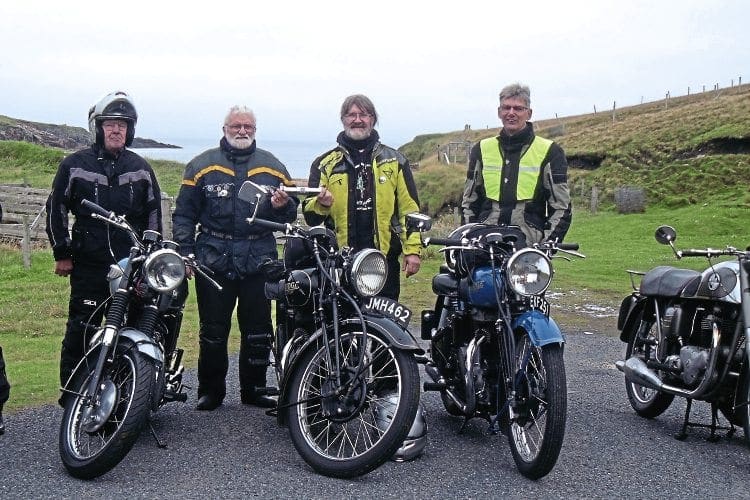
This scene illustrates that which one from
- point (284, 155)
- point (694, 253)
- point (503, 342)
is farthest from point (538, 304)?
point (284, 155)

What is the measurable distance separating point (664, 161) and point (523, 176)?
33785 millimetres

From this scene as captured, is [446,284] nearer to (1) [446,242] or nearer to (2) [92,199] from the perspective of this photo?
(1) [446,242]

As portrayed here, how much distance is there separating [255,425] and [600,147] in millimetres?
40079

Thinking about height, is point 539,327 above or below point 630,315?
above

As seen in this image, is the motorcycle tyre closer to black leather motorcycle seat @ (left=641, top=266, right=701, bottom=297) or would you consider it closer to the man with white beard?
black leather motorcycle seat @ (left=641, top=266, right=701, bottom=297)

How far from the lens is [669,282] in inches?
212

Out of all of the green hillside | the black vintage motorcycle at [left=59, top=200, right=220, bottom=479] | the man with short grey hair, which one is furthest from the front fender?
the green hillside

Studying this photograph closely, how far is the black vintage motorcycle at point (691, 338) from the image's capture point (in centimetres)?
477

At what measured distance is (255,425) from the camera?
5125mm

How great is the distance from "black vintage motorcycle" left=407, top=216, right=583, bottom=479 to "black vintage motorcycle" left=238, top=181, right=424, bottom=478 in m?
0.53

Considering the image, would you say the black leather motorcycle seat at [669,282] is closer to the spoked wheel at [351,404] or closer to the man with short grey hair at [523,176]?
the man with short grey hair at [523,176]

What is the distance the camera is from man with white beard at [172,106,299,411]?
5355mm


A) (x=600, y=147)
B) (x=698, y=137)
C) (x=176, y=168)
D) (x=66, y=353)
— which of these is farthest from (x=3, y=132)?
(x=66, y=353)

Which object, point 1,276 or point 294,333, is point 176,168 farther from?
point 294,333
